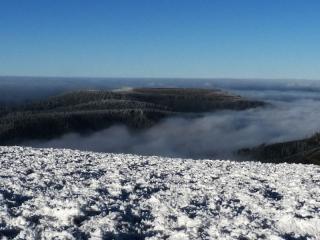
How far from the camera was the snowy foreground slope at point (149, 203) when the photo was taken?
1191 cm

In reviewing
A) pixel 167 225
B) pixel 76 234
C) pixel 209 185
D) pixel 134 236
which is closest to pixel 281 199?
pixel 209 185

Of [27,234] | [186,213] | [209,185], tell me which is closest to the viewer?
[27,234]

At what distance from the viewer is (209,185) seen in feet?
60.7

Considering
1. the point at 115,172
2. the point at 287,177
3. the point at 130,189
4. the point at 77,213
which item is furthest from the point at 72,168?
the point at 287,177

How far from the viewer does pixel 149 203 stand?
48.3 feet

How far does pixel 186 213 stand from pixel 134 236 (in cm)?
250

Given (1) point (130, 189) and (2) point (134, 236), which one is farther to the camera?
(1) point (130, 189)

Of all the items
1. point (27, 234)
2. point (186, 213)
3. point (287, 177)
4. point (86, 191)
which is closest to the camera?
point (27, 234)

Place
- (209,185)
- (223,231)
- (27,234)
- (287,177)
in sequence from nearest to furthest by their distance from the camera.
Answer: (27,234), (223,231), (209,185), (287,177)

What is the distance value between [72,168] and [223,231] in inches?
394

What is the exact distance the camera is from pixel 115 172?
2048cm

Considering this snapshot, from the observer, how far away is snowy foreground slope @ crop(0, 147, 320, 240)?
1191cm

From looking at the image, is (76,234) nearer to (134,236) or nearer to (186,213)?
(134,236)

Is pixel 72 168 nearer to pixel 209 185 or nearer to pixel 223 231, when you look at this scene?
pixel 209 185
